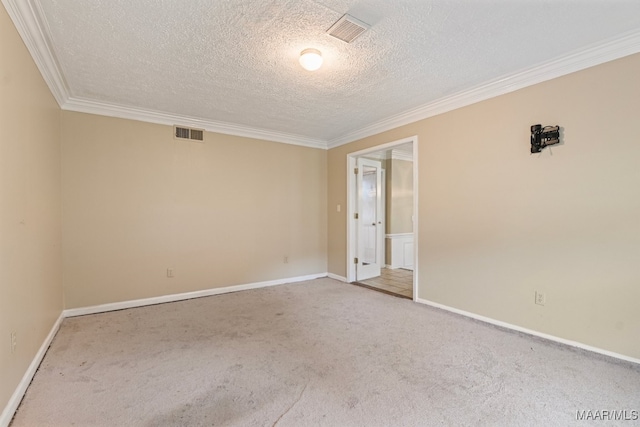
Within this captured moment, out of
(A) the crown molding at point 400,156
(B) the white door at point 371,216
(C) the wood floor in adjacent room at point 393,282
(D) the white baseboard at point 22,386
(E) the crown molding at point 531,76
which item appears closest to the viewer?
(D) the white baseboard at point 22,386

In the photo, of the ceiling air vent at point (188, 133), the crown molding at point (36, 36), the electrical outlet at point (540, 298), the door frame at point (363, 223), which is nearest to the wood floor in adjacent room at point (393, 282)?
the door frame at point (363, 223)

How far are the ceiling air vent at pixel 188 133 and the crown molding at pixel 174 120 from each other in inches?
2.5

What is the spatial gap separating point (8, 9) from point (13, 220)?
129 cm

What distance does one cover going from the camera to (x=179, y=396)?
6.06 ft

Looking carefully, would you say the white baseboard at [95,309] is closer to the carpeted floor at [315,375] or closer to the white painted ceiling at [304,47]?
the carpeted floor at [315,375]

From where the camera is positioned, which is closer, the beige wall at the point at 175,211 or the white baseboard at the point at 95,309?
the white baseboard at the point at 95,309

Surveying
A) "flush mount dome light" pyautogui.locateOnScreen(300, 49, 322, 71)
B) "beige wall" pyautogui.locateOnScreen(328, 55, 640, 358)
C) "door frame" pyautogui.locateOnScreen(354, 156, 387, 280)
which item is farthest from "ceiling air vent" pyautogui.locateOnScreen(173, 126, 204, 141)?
"beige wall" pyautogui.locateOnScreen(328, 55, 640, 358)

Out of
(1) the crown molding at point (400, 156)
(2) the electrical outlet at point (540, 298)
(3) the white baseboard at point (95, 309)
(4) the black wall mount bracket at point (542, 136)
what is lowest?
(3) the white baseboard at point (95, 309)

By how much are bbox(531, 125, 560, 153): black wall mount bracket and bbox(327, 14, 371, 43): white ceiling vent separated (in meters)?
1.88

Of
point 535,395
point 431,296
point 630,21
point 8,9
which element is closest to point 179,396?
point 535,395

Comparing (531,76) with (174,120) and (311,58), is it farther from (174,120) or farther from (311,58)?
(174,120)

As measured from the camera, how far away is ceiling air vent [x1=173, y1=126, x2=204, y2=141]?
13.0ft

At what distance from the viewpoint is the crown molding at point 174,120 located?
3377 mm

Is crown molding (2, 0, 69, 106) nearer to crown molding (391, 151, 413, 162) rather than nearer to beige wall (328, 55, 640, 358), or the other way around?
beige wall (328, 55, 640, 358)
